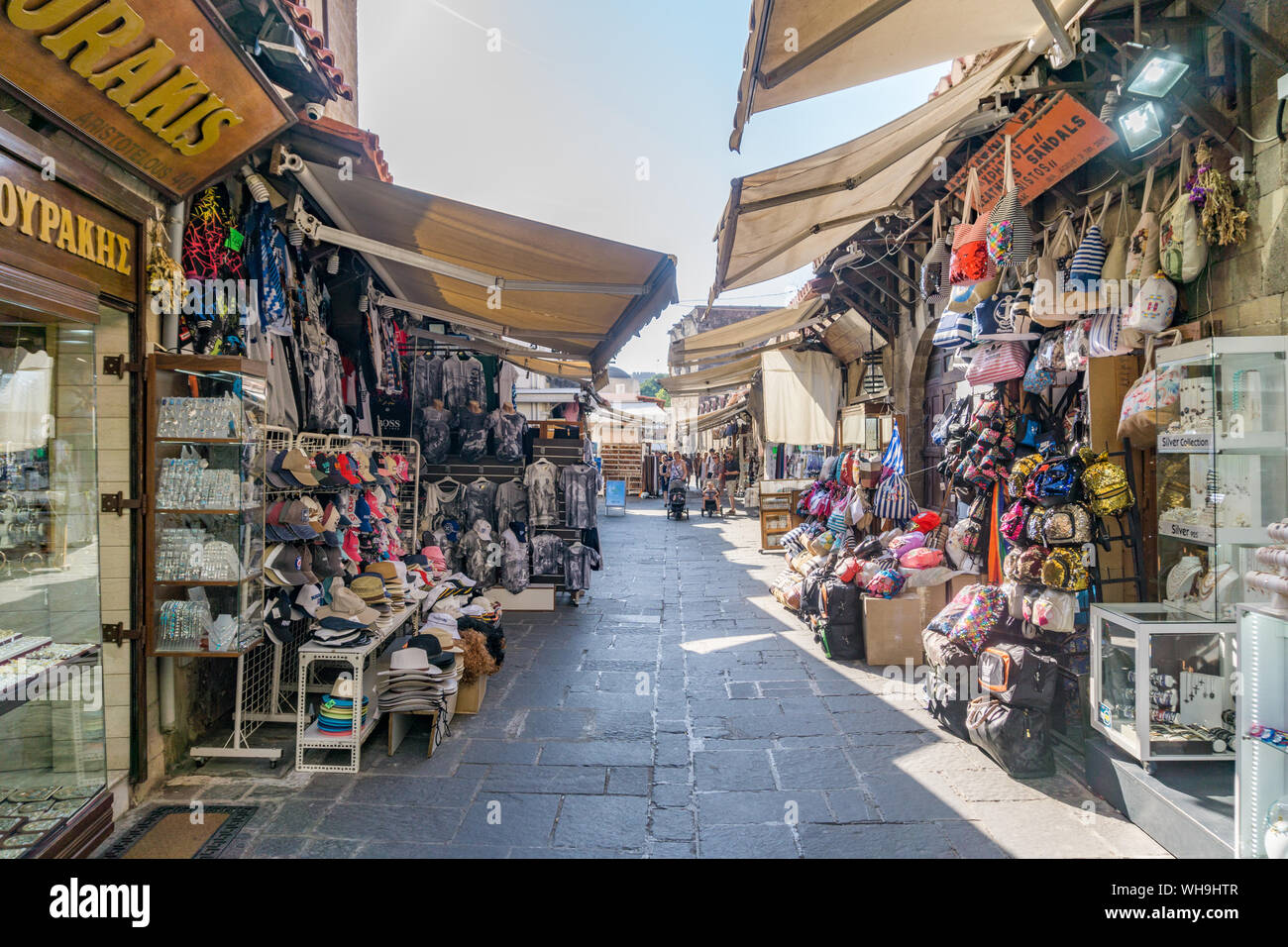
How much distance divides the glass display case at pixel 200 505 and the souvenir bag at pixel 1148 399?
450cm

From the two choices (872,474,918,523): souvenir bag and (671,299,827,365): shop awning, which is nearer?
(872,474,918,523): souvenir bag

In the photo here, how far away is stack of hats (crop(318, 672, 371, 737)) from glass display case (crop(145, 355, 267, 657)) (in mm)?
507

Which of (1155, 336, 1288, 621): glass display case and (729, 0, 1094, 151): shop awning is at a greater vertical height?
(729, 0, 1094, 151): shop awning

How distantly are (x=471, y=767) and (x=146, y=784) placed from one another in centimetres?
155

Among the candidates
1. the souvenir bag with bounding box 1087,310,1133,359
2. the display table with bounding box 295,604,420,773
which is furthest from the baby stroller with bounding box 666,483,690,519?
the souvenir bag with bounding box 1087,310,1133,359

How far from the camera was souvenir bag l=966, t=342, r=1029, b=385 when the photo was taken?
15.4ft

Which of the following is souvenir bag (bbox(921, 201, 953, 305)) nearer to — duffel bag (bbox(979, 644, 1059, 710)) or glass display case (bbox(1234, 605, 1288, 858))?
duffel bag (bbox(979, 644, 1059, 710))

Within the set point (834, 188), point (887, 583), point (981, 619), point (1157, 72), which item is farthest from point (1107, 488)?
point (834, 188)

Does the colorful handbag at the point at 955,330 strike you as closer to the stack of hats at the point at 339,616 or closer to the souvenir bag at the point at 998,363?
the souvenir bag at the point at 998,363

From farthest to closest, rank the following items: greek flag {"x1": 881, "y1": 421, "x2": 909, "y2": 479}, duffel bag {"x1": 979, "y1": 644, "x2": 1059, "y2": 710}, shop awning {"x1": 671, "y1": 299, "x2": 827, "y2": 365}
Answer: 1. shop awning {"x1": 671, "y1": 299, "x2": 827, "y2": 365}
2. greek flag {"x1": 881, "y1": 421, "x2": 909, "y2": 479}
3. duffel bag {"x1": 979, "y1": 644, "x2": 1059, "y2": 710}

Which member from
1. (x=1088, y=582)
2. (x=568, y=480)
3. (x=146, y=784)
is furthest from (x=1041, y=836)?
(x=568, y=480)

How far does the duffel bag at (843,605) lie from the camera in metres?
5.93

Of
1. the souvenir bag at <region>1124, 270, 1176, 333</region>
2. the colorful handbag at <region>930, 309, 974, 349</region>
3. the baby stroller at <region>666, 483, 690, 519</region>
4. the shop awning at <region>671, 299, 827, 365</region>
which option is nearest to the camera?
the souvenir bag at <region>1124, 270, 1176, 333</region>

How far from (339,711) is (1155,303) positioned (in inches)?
185
